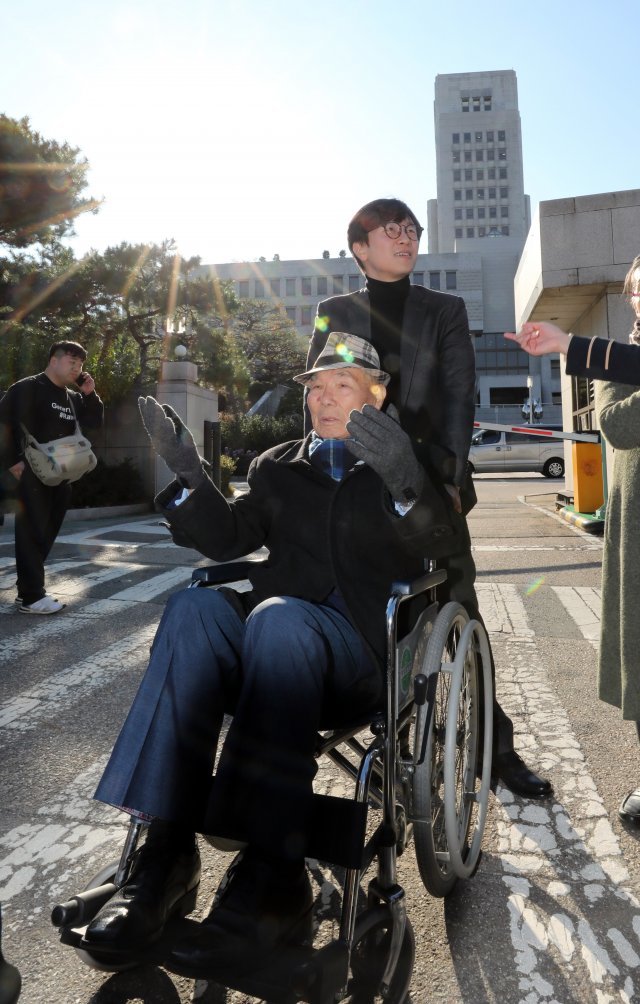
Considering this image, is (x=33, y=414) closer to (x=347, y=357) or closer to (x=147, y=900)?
(x=347, y=357)

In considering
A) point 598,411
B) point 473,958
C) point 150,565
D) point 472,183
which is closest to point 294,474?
point 598,411

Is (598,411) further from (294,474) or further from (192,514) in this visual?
(192,514)

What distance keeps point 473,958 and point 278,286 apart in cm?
9006

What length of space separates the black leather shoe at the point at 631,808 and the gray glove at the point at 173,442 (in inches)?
68.5

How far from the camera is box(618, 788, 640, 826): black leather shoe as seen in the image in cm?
239

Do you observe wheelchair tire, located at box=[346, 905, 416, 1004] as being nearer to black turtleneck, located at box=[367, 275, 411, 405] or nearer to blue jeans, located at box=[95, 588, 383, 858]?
blue jeans, located at box=[95, 588, 383, 858]

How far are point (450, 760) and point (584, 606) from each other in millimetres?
4422

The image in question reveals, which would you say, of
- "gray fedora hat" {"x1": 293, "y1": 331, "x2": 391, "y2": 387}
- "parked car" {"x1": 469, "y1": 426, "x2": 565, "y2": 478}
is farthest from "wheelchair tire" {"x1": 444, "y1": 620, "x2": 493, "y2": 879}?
"parked car" {"x1": 469, "y1": 426, "x2": 565, "y2": 478}

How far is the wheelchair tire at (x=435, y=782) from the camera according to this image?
172 centimetres

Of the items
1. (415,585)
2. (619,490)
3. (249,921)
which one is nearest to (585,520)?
(619,490)

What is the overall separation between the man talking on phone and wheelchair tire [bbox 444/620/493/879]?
4119 millimetres

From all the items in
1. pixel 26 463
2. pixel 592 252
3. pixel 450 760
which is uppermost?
pixel 592 252

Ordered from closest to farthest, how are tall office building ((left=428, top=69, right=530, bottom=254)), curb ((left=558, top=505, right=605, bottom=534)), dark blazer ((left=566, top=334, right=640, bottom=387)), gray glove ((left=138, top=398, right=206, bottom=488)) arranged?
gray glove ((left=138, top=398, right=206, bottom=488)) < dark blazer ((left=566, top=334, right=640, bottom=387)) < curb ((left=558, top=505, right=605, bottom=534)) < tall office building ((left=428, top=69, right=530, bottom=254))

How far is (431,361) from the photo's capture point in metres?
2.67
